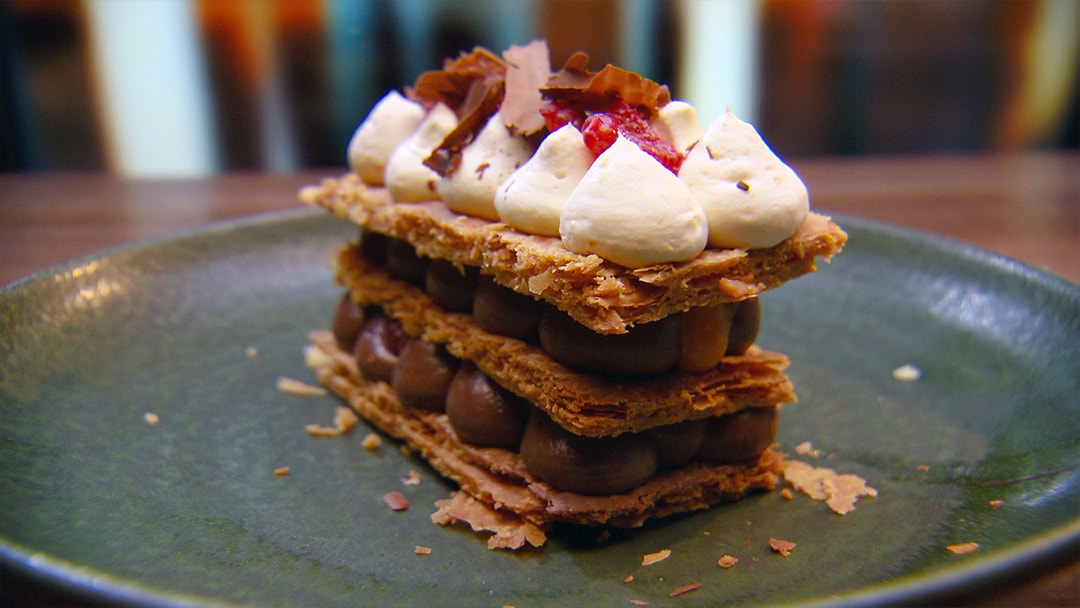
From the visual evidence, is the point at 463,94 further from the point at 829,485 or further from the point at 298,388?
the point at 829,485

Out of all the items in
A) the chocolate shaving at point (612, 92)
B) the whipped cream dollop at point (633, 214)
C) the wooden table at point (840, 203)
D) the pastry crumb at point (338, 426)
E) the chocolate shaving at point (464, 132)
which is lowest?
the pastry crumb at point (338, 426)

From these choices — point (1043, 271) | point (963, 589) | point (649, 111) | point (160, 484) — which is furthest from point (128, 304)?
point (1043, 271)

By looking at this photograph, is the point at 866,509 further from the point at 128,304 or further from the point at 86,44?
the point at 86,44

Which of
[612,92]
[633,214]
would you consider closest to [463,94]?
[612,92]

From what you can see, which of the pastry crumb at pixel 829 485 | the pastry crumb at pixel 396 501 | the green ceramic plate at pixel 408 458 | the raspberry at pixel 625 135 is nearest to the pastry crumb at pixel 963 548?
the green ceramic plate at pixel 408 458

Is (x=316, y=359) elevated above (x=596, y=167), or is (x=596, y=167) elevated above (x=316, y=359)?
(x=596, y=167)

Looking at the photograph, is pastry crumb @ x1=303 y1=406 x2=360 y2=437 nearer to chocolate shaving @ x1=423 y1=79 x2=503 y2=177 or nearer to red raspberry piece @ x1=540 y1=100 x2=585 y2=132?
chocolate shaving @ x1=423 y1=79 x2=503 y2=177

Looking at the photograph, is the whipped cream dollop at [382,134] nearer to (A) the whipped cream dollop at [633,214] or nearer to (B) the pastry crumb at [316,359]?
(B) the pastry crumb at [316,359]
